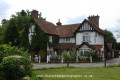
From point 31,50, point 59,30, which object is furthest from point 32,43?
point 59,30

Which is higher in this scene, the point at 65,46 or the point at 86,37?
the point at 86,37

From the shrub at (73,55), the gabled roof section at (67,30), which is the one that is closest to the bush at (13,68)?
the shrub at (73,55)

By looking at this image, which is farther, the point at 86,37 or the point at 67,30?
the point at 67,30

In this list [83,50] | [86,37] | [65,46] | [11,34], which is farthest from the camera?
[11,34]

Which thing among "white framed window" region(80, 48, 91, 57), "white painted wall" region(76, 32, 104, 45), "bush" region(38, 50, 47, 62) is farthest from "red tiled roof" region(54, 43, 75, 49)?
"bush" region(38, 50, 47, 62)

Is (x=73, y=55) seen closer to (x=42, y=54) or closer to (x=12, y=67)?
(x=42, y=54)

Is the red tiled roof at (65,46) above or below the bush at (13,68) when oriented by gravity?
above

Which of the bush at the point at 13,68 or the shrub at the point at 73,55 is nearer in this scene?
the bush at the point at 13,68

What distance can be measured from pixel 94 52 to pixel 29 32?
584 inches

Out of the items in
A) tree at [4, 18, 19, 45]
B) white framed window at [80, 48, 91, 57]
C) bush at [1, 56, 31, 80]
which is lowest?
bush at [1, 56, 31, 80]

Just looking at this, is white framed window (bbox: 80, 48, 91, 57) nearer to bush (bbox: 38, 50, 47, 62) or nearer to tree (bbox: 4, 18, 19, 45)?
bush (bbox: 38, 50, 47, 62)

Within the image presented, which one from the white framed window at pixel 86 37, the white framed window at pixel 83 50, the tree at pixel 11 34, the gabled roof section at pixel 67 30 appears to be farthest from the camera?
the tree at pixel 11 34

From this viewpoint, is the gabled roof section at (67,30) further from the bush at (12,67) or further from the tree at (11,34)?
the bush at (12,67)

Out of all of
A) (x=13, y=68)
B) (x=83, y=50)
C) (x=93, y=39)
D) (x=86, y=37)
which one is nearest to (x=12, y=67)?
(x=13, y=68)
